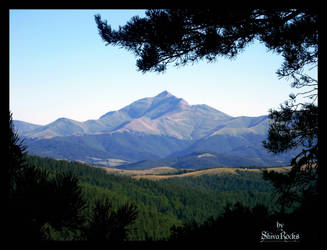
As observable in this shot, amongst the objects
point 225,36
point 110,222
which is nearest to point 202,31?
point 225,36

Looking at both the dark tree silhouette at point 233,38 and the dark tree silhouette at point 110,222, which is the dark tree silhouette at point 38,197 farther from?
the dark tree silhouette at point 233,38

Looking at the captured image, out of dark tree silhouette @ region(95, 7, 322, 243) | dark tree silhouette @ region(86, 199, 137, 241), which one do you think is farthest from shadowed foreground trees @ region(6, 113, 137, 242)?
dark tree silhouette @ region(95, 7, 322, 243)

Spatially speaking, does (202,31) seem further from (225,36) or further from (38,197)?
(38,197)

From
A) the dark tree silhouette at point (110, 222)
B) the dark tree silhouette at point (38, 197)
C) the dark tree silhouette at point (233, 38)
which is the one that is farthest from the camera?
the dark tree silhouette at point (233, 38)

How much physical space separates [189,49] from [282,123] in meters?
3.59

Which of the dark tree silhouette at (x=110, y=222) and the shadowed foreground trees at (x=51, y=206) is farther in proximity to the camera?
the dark tree silhouette at (x=110, y=222)

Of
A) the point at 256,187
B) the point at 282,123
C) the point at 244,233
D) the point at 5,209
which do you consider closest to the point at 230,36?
the point at 282,123

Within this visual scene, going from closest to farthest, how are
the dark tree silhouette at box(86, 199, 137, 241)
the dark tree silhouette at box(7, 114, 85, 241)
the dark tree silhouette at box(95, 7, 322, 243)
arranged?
the dark tree silhouette at box(7, 114, 85, 241), the dark tree silhouette at box(86, 199, 137, 241), the dark tree silhouette at box(95, 7, 322, 243)

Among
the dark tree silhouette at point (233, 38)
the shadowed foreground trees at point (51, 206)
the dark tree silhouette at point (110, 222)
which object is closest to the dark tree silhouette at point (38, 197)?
the shadowed foreground trees at point (51, 206)

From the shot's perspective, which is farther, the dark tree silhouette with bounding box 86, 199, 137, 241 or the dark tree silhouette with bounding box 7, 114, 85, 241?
the dark tree silhouette with bounding box 86, 199, 137, 241

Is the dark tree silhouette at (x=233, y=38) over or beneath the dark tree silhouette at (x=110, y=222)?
over

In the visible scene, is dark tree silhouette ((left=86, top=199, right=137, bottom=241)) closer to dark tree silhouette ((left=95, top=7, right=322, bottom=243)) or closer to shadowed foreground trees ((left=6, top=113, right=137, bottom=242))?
shadowed foreground trees ((left=6, top=113, right=137, bottom=242))

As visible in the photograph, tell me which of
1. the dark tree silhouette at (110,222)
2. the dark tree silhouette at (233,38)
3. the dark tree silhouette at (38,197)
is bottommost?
the dark tree silhouette at (110,222)

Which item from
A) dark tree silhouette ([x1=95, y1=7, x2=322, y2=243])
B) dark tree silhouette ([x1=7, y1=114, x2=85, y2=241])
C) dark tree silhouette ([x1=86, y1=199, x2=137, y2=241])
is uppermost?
dark tree silhouette ([x1=95, y1=7, x2=322, y2=243])
